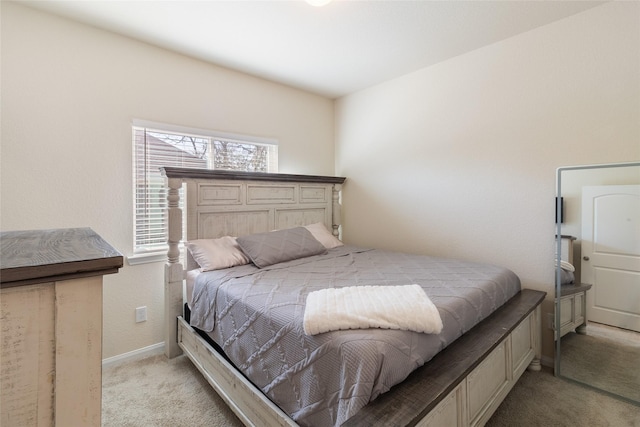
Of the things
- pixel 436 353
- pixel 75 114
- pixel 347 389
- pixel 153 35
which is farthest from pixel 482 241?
pixel 75 114

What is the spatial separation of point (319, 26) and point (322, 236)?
1.85 metres

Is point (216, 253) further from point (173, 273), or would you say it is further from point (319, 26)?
point (319, 26)

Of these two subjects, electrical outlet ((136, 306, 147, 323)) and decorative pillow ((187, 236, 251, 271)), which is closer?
decorative pillow ((187, 236, 251, 271))

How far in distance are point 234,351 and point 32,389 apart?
1.25 m

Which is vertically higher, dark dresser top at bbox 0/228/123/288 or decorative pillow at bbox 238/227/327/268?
dark dresser top at bbox 0/228/123/288

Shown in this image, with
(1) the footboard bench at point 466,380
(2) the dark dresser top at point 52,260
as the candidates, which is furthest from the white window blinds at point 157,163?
(1) the footboard bench at point 466,380

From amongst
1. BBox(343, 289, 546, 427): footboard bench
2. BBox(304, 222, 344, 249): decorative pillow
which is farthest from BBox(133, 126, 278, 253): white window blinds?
BBox(343, 289, 546, 427): footboard bench

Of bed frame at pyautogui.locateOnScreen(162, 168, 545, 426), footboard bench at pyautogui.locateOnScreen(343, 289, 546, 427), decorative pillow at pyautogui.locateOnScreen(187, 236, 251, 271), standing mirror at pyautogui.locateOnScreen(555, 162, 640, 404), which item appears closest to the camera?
footboard bench at pyautogui.locateOnScreen(343, 289, 546, 427)

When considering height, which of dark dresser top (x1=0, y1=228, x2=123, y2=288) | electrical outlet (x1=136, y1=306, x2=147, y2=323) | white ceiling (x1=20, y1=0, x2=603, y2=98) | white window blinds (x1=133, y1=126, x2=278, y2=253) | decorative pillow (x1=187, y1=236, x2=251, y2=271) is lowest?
electrical outlet (x1=136, y1=306, x2=147, y2=323)

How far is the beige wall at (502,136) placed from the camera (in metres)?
1.97

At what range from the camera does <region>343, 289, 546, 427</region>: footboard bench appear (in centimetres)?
103

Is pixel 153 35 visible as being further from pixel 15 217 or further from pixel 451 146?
pixel 451 146

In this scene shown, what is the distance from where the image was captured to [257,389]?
145cm

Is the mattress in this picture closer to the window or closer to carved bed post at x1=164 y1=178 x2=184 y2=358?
carved bed post at x1=164 y1=178 x2=184 y2=358
